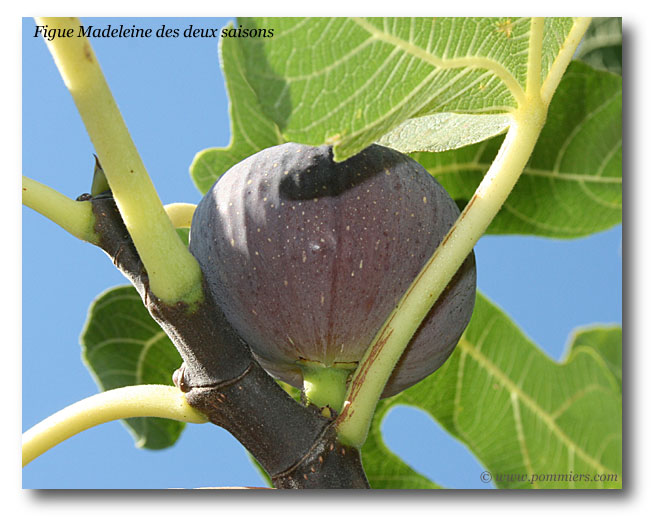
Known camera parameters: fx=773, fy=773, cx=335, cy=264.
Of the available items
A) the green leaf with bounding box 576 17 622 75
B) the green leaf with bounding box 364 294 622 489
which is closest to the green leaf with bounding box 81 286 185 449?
the green leaf with bounding box 364 294 622 489

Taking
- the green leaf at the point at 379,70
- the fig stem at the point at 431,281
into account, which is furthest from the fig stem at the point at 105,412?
the green leaf at the point at 379,70

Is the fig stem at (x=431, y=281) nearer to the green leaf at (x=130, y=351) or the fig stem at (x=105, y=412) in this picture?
the fig stem at (x=105, y=412)

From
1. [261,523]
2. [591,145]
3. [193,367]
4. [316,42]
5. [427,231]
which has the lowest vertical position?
[261,523]

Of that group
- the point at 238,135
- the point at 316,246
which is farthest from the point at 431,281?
the point at 238,135

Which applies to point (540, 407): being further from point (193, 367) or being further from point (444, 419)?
point (193, 367)

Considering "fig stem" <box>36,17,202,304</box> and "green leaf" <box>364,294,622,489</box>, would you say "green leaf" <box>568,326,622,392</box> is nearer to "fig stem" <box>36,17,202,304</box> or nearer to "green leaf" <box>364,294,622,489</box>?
"green leaf" <box>364,294,622,489</box>

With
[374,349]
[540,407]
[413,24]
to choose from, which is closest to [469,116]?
[413,24]
